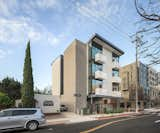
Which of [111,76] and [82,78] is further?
[111,76]

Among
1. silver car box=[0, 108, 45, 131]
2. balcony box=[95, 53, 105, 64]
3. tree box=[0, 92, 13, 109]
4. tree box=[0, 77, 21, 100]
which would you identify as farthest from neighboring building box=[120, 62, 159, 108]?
silver car box=[0, 108, 45, 131]

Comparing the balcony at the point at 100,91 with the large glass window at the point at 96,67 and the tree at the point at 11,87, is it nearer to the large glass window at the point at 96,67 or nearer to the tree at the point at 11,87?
the large glass window at the point at 96,67

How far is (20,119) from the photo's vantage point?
811 inches

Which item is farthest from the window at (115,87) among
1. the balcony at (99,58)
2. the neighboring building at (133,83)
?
the neighboring building at (133,83)

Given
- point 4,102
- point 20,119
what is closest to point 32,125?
point 20,119

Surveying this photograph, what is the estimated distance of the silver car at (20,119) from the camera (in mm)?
20005

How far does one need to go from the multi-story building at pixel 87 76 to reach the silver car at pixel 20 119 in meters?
21.7

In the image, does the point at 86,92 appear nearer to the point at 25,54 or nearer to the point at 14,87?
the point at 14,87

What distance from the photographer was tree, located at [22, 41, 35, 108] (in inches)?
1319

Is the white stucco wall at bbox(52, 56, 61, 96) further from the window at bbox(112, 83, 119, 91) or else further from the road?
the road

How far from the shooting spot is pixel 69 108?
151ft

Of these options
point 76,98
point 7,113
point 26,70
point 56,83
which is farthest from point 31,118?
point 56,83

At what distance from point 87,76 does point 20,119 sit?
28091mm

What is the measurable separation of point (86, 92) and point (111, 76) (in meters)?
9.27
